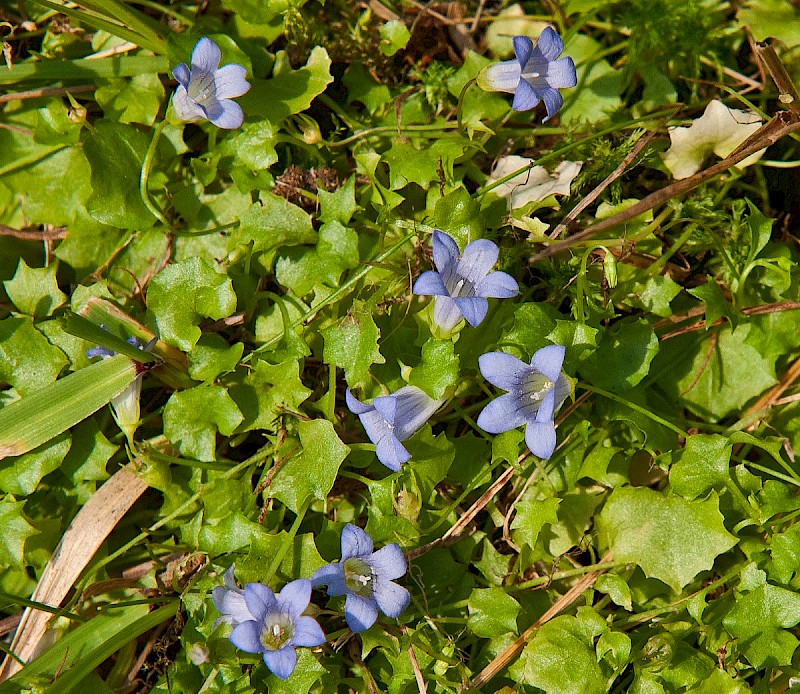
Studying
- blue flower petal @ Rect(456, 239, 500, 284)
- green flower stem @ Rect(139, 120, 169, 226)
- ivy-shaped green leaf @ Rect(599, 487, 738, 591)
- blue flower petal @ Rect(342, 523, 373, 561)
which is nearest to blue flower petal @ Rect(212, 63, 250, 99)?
green flower stem @ Rect(139, 120, 169, 226)

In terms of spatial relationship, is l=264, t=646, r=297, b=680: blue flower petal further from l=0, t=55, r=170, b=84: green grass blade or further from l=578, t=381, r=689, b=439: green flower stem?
l=0, t=55, r=170, b=84: green grass blade

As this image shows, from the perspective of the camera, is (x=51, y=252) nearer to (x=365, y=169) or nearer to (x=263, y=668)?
(x=365, y=169)

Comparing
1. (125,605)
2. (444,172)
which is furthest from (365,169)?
(125,605)

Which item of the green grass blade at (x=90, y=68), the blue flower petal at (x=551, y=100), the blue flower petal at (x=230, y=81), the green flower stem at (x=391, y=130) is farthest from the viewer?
the green grass blade at (x=90, y=68)

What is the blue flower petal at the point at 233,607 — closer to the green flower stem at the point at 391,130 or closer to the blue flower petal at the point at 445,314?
the blue flower petal at the point at 445,314

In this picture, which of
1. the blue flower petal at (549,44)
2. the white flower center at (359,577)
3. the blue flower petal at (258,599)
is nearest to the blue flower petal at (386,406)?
the white flower center at (359,577)

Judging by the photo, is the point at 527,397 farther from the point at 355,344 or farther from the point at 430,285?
the point at 355,344

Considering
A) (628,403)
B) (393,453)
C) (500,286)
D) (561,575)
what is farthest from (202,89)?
(561,575)
